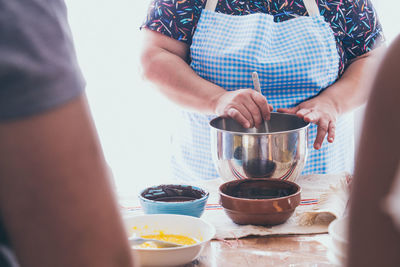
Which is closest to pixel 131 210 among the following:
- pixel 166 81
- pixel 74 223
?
pixel 166 81

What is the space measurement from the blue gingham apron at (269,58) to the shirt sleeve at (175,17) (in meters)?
0.04

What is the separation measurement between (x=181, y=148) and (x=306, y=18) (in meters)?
0.69

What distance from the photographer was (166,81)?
169 cm

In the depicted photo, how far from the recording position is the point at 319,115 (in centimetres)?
143

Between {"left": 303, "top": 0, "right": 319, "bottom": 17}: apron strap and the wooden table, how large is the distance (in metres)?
1.01

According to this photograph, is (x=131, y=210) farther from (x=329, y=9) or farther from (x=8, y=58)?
(x=329, y=9)

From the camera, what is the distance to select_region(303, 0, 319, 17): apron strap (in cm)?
175

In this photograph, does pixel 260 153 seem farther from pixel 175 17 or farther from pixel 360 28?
pixel 360 28

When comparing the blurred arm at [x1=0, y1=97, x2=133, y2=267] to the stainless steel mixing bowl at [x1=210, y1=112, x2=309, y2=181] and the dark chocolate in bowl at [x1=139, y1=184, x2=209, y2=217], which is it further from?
the stainless steel mixing bowl at [x1=210, y1=112, x2=309, y2=181]

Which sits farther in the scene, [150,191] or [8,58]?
[150,191]

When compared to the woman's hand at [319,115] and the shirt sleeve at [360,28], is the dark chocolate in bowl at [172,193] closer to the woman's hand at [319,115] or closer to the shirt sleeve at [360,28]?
the woman's hand at [319,115]

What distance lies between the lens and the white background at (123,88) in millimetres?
2637

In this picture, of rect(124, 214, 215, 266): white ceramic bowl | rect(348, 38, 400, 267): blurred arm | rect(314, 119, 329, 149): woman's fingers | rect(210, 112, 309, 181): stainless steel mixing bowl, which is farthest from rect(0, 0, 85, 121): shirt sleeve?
rect(314, 119, 329, 149): woman's fingers

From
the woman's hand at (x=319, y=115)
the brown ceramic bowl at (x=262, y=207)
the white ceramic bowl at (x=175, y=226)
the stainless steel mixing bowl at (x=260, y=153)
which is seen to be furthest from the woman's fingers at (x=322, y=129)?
the white ceramic bowl at (x=175, y=226)
